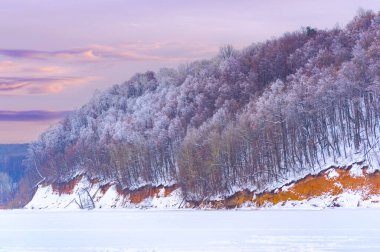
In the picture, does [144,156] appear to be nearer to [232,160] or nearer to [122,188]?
[122,188]

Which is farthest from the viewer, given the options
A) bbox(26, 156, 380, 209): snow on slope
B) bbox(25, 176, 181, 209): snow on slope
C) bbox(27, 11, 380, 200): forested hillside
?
bbox(25, 176, 181, 209): snow on slope

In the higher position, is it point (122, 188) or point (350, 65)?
point (350, 65)

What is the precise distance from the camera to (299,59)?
549ft

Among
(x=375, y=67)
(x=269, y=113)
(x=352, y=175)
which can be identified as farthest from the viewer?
(x=269, y=113)

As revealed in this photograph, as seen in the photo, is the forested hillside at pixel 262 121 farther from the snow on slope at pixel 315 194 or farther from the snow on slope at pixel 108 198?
the snow on slope at pixel 108 198

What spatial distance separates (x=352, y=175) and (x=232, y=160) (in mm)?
31345

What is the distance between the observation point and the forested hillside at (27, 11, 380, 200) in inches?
4424

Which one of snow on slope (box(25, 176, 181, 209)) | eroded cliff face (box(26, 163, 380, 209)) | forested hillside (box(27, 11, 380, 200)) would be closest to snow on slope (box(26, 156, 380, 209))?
eroded cliff face (box(26, 163, 380, 209))

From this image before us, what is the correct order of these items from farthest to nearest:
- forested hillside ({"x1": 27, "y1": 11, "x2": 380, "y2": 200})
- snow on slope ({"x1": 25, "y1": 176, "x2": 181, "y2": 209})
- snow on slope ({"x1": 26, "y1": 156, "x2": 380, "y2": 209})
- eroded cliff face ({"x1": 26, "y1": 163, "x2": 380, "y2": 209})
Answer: snow on slope ({"x1": 25, "y1": 176, "x2": 181, "y2": 209}) < forested hillside ({"x1": 27, "y1": 11, "x2": 380, "y2": 200}) < eroded cliff face ({"x1": 26, "y1": 163, "x2": 380, "y2": 209}) < snow on slope ({"x1": 26, "y1": 156, "x2": 380, "y2": 209})

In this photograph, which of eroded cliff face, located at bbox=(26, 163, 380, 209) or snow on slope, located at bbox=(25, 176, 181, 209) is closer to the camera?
eroded cliff face, located at bbox=(26, 163, 380, 209)

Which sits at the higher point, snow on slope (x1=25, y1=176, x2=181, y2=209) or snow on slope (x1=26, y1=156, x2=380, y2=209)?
snow on slope (x1=26, y1=156, x2=380, y2=209)

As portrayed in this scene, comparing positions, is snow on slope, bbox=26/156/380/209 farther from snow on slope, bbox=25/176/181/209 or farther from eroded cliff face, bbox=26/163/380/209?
snow on slope, bbox=25/176/181/209

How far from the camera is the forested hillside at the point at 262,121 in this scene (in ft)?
369

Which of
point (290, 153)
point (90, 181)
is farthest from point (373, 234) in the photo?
point (90, 181)
